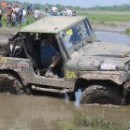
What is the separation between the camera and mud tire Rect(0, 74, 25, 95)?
12508mm

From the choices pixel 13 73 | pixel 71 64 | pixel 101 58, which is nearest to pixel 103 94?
pixel 101 58

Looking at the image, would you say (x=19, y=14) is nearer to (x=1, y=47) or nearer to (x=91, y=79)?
(x=1, y=47)

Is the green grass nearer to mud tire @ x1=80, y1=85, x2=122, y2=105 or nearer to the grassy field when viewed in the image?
the grassy field

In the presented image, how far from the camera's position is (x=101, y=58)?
1149 cm

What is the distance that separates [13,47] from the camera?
1270 centimetres

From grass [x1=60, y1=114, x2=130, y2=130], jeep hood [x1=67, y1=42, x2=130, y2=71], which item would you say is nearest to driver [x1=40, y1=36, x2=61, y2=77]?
jeep hood [x1=67, y1=42, x2=130, y2=71]

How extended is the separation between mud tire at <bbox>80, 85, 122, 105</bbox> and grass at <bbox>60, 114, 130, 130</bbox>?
1119 millimetres

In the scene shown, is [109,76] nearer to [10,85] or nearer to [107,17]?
[10,85]

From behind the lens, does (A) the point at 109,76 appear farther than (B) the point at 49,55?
No

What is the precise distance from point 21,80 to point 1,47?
1021mm

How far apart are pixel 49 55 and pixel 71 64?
39.0 inches

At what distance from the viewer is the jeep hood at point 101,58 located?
11.1m

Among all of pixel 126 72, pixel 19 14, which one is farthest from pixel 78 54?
pixel 19 14

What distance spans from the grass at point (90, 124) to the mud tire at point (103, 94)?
1.12m
